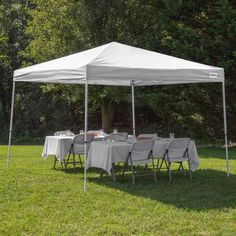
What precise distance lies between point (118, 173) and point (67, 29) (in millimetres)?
10634

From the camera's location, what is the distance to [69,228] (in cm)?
579

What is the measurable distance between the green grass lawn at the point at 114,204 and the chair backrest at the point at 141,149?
52 centimetres

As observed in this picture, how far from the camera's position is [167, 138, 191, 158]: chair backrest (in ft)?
31.1

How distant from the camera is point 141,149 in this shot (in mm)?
9109

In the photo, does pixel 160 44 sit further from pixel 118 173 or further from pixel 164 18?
pixel 118 173

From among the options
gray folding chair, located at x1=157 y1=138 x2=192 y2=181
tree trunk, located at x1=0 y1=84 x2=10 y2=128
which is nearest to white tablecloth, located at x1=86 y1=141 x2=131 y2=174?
gray folding chair, located at x1=157 y1=138 x2=192 y2=181

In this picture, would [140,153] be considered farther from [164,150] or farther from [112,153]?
[164,150]

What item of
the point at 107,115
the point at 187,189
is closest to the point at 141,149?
the point at 187,189

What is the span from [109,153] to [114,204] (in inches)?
78.1

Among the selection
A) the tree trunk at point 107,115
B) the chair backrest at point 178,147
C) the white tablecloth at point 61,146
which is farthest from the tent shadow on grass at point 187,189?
the tree trunk at point 107,115

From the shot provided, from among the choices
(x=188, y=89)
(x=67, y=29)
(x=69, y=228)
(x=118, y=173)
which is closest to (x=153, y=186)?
(x=118, y=173)

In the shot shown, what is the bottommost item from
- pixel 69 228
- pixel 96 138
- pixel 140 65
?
pixel 69 228

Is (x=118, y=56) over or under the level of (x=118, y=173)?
over

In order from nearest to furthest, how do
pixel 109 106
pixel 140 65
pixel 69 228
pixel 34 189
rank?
pixel 69 228 < pixel 34 189 < pixel 140 65 < pixel 109 106
